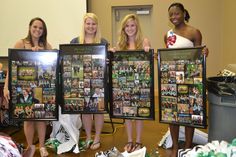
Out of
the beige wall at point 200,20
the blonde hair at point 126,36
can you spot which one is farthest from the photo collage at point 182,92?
the beige wall at point 200,20

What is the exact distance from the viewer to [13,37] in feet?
18.7

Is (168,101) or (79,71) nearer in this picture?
(168,101)

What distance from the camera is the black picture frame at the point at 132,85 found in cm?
316

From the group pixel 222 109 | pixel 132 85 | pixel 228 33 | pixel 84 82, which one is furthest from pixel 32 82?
A: pixel 228 33

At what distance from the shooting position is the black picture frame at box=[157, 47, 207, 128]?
9.11 ft

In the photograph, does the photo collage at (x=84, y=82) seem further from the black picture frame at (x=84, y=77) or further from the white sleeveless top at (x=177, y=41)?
the white sleeveless top at (x=177, y=41)

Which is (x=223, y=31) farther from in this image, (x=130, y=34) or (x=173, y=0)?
(x=130, y=34)

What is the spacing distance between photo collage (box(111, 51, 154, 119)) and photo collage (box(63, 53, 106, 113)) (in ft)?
0.47

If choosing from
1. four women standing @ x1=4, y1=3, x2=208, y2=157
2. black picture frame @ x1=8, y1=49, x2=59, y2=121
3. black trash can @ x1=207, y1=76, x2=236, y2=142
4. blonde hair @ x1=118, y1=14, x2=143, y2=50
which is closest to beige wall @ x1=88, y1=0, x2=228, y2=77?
four women standing @ x1=4, y1=3, x2=208, y2=157

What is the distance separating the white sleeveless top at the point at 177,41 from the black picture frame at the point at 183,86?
0.59ft

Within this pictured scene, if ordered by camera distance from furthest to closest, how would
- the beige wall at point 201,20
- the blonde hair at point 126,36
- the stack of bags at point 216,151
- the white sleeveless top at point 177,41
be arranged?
1. the beige wall at point 201,20
2. the blonde hair at point 126,36
3. the white sleeveless top at point 177,41
4. the stack of bags at point 216,151

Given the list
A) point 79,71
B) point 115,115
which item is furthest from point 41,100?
point 115,115

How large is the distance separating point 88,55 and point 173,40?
0.91 meters

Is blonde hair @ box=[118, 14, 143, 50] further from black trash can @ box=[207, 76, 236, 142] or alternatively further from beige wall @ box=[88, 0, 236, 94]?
beige wall @ box=[88, 0, 236, 94]
